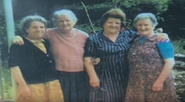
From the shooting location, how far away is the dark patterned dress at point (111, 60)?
2352 mm

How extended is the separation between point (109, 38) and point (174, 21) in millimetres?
544

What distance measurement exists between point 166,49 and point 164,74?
0.21 m

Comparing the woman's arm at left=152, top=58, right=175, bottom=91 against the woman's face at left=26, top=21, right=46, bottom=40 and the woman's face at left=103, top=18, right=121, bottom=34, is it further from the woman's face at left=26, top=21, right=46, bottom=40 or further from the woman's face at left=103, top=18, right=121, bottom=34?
the woman's face at left=26, top=21, right=46, bottom=40

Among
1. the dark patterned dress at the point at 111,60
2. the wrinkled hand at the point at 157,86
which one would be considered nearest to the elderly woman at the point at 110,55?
the dark patterned dress at the point at 111,60

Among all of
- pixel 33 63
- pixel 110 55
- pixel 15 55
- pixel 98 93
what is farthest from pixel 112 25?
pixel 15 55

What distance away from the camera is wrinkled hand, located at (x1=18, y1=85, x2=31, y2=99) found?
248 cm

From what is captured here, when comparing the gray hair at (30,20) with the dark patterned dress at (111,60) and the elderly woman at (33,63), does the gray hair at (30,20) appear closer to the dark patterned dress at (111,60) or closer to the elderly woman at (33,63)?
the elderly woman at (33,63)

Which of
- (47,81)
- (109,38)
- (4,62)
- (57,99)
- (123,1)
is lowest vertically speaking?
(57,99)

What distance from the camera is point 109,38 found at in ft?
7.75

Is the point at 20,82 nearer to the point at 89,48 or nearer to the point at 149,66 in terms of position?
the point at 89,48

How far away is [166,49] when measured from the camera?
7.52 ft

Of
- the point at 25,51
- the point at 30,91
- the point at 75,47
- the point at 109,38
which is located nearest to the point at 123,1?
the point at 109,38

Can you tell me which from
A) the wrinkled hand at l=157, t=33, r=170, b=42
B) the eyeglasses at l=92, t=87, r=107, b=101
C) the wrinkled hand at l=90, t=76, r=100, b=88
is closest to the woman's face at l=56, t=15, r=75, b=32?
the wrinkled hand at l=90, t=76, r=100, b=88

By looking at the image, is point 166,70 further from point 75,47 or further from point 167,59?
point 75,47
